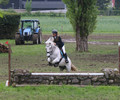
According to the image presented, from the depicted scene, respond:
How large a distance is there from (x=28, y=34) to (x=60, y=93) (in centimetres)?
2090

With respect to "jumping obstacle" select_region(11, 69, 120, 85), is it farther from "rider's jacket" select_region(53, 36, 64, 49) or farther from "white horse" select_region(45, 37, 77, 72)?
"rider's jacket" select_region(53, 36, 64, 49)

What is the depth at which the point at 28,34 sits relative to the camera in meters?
31.9

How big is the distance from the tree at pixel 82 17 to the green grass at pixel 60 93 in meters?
14.2

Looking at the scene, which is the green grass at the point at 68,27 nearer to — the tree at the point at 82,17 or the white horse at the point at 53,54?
the tree at the point at 82,17

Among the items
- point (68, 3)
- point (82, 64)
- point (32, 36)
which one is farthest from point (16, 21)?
point (82, 64)

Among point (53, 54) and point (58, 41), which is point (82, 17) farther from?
point (53, 54)

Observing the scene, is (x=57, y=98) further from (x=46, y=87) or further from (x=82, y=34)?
(x=82, y=34)

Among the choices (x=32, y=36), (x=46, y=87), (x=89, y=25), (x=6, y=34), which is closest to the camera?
(x=46, y=87)

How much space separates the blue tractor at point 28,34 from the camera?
103 feet

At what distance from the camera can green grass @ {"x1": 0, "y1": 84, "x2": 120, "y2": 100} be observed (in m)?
10.8

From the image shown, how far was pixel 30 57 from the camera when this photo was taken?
22.2 metres

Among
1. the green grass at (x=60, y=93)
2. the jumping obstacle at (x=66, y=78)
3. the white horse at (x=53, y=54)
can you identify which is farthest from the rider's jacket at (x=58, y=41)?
the green grass at (x=60, y=93)

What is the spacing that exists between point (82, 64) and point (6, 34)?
67.2 ft

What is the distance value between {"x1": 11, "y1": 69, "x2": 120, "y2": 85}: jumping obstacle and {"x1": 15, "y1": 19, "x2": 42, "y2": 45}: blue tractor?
19076mm
